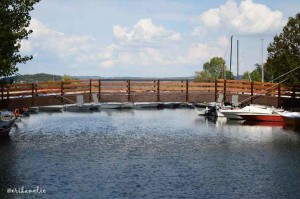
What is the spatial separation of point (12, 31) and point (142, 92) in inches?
709

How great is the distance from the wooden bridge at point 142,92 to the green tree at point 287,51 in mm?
2050

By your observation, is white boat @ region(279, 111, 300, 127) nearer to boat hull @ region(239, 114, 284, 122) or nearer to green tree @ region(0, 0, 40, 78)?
boat hull @ region(239, 114, 284, 122)

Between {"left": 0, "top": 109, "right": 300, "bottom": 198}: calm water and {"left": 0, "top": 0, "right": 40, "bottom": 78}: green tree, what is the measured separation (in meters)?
5.85

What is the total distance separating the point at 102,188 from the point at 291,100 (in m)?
35.0

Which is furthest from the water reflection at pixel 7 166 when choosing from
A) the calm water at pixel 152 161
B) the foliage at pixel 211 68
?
the foliage at pixel 211 68

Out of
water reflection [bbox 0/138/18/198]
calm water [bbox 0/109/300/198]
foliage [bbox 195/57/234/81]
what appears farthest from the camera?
foliage [bbox 195/57/234/81]

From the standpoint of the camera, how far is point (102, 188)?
2170 cm

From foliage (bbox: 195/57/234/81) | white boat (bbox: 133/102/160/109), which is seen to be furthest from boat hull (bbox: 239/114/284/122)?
foliage (bbox: 195/57/234/81)

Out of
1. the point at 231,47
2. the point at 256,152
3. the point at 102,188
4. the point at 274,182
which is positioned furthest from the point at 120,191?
the point at 231,47

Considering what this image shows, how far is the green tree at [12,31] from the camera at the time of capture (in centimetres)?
3309

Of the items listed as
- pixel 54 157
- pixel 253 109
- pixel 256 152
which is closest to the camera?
pixel 54 157

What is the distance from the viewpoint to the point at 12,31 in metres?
34.3

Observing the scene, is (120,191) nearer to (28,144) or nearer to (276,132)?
(28,144)

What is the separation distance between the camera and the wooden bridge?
4312cm
